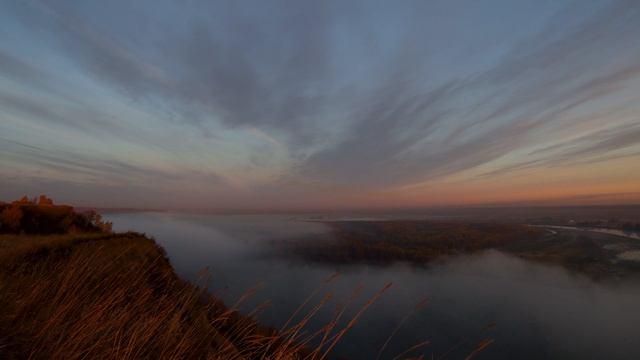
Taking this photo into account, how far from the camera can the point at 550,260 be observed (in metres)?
179

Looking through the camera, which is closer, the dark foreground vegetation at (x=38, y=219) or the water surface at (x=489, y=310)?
the dark foreground vegetation at (x=38, y=219)

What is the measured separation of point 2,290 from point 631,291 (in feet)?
754

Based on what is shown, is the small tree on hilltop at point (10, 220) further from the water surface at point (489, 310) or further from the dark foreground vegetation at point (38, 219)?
the water surface at point (489, 310)

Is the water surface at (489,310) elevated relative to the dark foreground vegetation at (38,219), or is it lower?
lower

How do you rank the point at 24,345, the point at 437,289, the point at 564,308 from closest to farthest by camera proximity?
the point at 24,345, the point at 564,308, the point at 437,289

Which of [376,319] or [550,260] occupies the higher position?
[550,260]

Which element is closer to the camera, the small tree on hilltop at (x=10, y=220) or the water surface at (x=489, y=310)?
the small tree on hilltop at (x=10, y=220)

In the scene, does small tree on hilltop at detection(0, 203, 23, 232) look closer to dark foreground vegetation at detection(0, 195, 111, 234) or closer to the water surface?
dark foreground vegetation at detection(0, 195, 111, 234)

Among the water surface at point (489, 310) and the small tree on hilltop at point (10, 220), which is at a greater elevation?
the small tree on hilltop at point (10, 220)

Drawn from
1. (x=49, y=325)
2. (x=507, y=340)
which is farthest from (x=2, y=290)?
(x=507, y=340)

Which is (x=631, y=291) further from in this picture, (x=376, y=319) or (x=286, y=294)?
(x=286, y=294)

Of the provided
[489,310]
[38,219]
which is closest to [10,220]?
[38,219]

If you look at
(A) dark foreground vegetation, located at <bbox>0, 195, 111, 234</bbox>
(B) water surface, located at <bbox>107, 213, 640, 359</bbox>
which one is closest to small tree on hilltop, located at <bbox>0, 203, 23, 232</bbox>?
(A) dark foreground vegetation, located at <bbox>0, 195, 111, 234</bbox>

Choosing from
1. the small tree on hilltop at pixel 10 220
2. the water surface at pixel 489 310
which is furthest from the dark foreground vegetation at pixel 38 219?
the water surface at pixel 489 310
